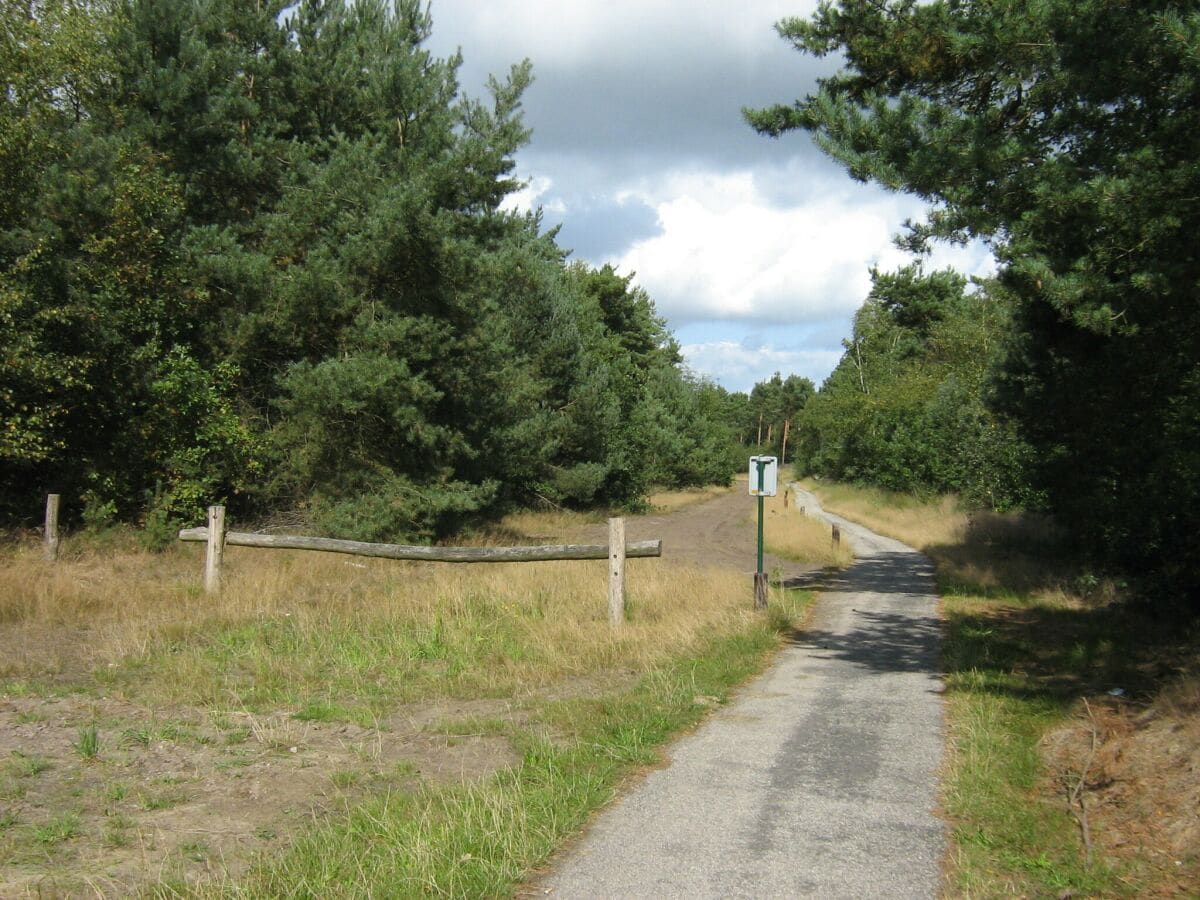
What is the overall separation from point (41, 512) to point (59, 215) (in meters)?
5.79

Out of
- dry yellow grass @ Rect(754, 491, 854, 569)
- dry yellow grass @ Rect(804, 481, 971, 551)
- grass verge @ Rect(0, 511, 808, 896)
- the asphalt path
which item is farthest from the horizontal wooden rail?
dry yellow grass @ Rect(804, 481, 971, 551)

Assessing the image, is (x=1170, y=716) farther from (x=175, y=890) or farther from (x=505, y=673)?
(x=175, y=890)

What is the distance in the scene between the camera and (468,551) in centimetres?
1141

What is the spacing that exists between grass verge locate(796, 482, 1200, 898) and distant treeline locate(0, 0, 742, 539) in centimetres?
1252

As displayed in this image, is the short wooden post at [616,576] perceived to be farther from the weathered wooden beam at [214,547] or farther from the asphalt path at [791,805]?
the weathered wooden beam at [214,547]

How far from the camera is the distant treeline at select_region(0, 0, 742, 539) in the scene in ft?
56.1

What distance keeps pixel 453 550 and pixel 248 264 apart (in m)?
10.6

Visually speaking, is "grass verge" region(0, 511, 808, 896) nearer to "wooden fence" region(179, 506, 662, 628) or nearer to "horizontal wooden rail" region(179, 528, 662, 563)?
"wooden fence" region(179, 506, 662, 628)

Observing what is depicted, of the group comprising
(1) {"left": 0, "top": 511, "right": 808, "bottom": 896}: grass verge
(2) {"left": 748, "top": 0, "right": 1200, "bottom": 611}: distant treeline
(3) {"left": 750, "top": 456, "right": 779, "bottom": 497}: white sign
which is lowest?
(1) {"left": 0, "top": 511, "right": 808, "bottom": 896}: grass verge

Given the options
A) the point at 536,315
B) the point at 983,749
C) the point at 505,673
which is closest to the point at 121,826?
the point at 505,673

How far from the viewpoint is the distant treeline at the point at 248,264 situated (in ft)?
56.1

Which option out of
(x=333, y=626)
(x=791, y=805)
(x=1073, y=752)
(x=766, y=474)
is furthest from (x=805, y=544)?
(x=791, y=805)

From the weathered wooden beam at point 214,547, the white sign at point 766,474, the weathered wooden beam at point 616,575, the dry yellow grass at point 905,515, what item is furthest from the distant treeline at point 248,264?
the dry yellow grass at point 905,515

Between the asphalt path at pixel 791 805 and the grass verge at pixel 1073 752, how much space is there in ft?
0.92
